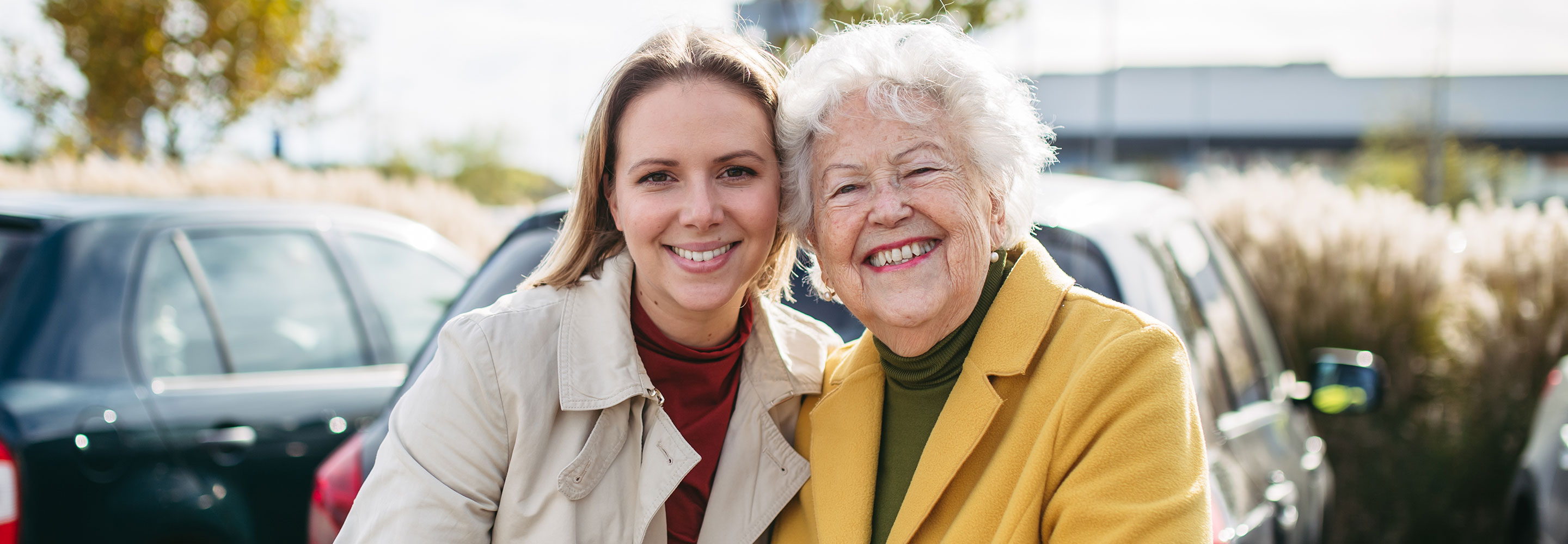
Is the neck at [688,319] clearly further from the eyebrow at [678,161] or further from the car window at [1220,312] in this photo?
the car window at [1220,312]

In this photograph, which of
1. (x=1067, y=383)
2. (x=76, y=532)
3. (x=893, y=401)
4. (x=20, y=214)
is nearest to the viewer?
(x=1067, y=383)

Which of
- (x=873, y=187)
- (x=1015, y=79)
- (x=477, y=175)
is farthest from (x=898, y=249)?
(x=477, y=175)

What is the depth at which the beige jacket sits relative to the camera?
5.68 feet

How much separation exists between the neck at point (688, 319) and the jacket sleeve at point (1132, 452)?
79 centimetres

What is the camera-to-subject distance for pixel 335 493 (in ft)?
7.52

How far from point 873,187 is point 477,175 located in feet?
115

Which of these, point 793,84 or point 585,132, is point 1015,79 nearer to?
point 793,84

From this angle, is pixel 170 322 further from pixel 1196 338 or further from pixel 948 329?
pixel 1196 338

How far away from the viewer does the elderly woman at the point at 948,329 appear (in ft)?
5.25

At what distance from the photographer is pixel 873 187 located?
6.22 ft

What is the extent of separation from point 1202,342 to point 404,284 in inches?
126

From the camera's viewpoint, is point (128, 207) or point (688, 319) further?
point (128, 207)

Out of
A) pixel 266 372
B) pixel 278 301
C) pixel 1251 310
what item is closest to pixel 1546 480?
pixel 1251 310

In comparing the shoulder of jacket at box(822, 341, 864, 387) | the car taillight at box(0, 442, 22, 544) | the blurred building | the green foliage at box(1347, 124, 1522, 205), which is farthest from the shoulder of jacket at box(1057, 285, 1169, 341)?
the blurred building
